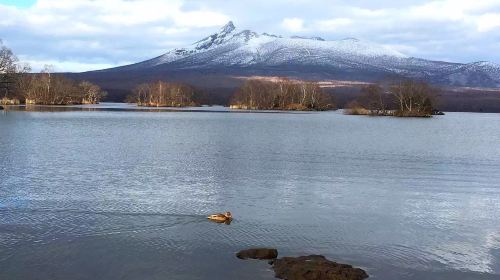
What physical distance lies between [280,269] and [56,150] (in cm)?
2290

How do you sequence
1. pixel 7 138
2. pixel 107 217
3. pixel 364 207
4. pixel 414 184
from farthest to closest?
pixel 7 138 < pixel 414 184 < pixel 364 207 < pixel 107 217

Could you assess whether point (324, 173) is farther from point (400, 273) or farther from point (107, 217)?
point (400, 273)

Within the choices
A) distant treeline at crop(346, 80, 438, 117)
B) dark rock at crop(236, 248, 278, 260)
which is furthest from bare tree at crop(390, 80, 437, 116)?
dark rock at crop(236, 248, 278, 260)

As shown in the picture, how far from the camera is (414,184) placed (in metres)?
23.4

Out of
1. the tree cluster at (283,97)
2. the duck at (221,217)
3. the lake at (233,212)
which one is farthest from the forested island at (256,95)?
the duck at (221,217)

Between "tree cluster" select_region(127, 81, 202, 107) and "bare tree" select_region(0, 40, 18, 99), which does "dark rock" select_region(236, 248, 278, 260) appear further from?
"tree cluster" select_region(127, 81, 202, 107)

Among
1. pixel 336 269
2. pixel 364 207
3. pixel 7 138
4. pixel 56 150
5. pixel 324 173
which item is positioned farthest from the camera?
pixel 7 138

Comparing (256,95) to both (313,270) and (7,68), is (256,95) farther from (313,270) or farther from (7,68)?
(313,270)

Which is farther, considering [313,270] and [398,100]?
[398,100]

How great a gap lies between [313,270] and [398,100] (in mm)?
98736

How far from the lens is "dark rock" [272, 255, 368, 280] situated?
37.3 feet

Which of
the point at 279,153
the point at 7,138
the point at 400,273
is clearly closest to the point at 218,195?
the point at 400,273

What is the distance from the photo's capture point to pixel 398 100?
349 ft

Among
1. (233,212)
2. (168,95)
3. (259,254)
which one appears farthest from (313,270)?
(168,95)
